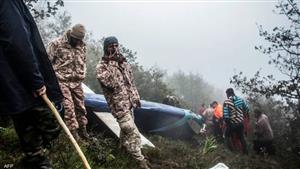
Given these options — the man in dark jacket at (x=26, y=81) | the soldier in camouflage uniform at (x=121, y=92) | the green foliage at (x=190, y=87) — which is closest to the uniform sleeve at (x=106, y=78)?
the soldier in camouflage uniform at (x=121, y=92)

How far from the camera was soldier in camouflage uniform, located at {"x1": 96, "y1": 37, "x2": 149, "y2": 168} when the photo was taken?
7.69 metres

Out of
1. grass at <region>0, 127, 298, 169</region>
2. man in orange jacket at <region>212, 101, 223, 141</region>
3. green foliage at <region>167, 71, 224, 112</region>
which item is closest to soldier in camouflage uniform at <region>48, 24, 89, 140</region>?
grass at <region>0, 127, 298, 169</region>

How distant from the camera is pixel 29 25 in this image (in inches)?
172

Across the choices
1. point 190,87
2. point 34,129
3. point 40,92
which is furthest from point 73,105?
point 190,87

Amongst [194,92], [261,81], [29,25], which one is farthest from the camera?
[194,92]

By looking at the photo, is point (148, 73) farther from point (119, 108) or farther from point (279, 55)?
point (119, 108)

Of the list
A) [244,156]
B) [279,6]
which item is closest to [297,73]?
[279,6]

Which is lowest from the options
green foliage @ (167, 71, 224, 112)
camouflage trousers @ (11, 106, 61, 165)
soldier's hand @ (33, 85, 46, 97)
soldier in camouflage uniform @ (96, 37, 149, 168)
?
green foliage @ (167, 71, 224, 112)

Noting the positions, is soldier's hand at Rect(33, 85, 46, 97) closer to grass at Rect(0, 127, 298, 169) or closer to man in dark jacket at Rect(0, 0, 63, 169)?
man in dark jacket at Rect(0, 0, 63, 169)

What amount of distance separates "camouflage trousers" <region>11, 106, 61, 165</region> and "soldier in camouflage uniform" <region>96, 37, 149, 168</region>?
3337 millimetres

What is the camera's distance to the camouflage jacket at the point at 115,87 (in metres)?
A: 7.83

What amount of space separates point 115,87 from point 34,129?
362 cm

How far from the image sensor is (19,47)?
4.03 meters

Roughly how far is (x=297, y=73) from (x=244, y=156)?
3061 mm
